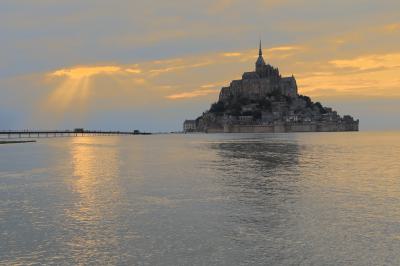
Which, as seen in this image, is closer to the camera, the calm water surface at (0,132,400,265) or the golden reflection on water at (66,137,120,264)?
the calm water surface at (0,132,400,265)

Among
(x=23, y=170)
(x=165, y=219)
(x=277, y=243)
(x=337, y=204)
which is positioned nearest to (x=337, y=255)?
(x=277, y=243)

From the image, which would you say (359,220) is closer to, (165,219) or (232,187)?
(165,219)

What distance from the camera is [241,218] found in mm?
23125

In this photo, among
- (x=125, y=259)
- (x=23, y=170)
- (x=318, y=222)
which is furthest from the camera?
(x=23, y=170)

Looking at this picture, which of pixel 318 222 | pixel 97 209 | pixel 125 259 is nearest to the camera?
pixel 125 259

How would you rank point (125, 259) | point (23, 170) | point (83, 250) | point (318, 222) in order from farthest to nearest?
point (23, 170), point (318, 222), point (83, 250), point (125, 259)

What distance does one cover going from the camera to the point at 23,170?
51.9m

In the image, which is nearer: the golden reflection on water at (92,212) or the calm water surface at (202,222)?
the calm water surface at (202,222)

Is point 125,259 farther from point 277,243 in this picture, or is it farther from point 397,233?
point 397,233

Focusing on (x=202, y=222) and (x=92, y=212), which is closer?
(x=202, y=222)

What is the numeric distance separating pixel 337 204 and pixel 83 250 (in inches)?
631

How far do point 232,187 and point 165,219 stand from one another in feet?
41.9

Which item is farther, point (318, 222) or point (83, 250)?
point (318, 222)

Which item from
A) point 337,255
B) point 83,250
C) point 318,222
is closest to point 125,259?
point 83,250
